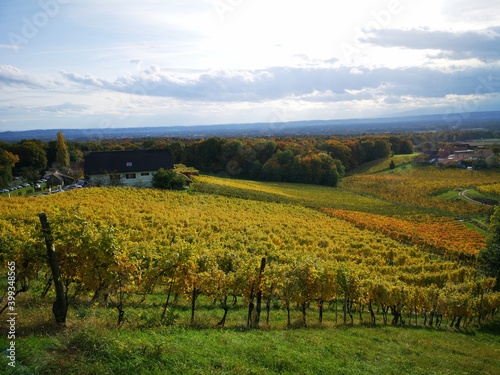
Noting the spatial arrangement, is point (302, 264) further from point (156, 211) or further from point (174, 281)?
point (156, 211)

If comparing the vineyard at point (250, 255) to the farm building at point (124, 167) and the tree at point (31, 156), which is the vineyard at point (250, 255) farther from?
the tree at point (31, 156)

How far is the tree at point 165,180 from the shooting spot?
169 ft

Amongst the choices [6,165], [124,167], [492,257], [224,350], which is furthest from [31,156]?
[492,257]

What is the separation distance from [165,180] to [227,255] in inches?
1332

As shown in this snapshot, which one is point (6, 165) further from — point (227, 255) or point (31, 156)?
point (227, 255)

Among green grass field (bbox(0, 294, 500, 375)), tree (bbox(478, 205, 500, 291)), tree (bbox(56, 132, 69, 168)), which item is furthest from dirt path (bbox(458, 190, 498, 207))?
tree (bbox(56, 132, 69, 168))

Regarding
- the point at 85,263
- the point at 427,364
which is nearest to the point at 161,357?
the point at 85,263

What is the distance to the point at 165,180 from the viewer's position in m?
51.6

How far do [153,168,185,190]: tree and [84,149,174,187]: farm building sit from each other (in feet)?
7.70

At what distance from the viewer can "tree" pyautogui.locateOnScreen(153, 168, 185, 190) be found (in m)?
51.4

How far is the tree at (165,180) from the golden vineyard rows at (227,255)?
3538 millimetres

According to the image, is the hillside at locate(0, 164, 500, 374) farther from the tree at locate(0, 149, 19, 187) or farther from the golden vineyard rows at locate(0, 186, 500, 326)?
the tree at locate(0, 149, 19, 187)

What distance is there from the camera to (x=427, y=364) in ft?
43.1

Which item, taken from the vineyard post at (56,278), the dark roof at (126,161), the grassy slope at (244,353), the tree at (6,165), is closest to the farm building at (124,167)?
the dark roof at (126,161)
